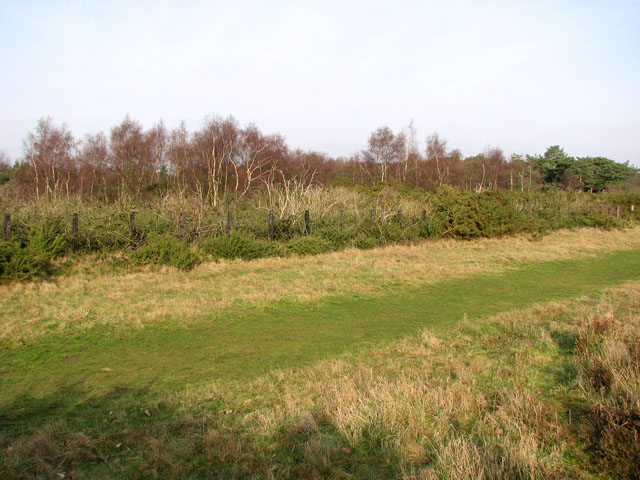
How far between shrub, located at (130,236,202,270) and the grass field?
5.38ft

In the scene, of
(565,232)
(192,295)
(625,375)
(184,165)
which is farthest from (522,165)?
(625,375)

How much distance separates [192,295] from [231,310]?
171cm

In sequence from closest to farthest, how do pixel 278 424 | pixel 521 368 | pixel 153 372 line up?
pixel 278 424
pixel 521 368
pixel 153 372

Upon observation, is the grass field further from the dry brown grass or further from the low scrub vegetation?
the low scrub vegetation

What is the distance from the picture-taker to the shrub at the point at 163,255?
1520 centimetres

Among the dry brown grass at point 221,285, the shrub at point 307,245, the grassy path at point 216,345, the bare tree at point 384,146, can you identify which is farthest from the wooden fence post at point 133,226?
the bare tree at point 384,146

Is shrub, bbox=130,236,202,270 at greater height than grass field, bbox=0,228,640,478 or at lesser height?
greater

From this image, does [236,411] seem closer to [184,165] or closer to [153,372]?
[153,372]

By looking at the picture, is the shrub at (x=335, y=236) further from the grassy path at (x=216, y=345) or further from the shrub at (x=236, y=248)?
the grassy path at (x=216, y=345)

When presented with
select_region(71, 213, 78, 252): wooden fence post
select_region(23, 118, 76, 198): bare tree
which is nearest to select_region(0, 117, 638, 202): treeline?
select_region(23, 118, 76, 198): bare tree

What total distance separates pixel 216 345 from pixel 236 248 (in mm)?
9642

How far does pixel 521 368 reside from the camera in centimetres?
562

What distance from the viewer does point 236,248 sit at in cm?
1753

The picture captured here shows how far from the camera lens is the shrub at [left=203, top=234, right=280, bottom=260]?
17.4 meters
